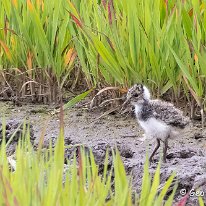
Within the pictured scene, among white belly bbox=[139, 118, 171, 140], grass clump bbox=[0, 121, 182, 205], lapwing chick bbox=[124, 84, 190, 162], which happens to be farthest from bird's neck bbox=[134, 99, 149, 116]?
grass clump bbox=[0, 121, 182, 205]

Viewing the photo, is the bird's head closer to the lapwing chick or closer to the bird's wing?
the lapwing chick

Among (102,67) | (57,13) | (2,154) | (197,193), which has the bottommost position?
(197,193)

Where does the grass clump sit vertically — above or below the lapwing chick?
below

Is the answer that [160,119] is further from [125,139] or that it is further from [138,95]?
[125,139]

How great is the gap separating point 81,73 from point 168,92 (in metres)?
0.91

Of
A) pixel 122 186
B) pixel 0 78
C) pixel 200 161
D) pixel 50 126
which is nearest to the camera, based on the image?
pixel 122 186

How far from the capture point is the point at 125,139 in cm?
528

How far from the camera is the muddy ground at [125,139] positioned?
4.21 m

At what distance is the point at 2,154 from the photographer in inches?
128

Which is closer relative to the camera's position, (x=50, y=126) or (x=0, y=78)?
(x=50, y=126)

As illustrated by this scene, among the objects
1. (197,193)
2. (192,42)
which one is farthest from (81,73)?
(197,193)

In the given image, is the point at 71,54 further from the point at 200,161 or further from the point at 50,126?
the point at 200,161

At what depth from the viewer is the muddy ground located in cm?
421

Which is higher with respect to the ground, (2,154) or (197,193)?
(2,154)
